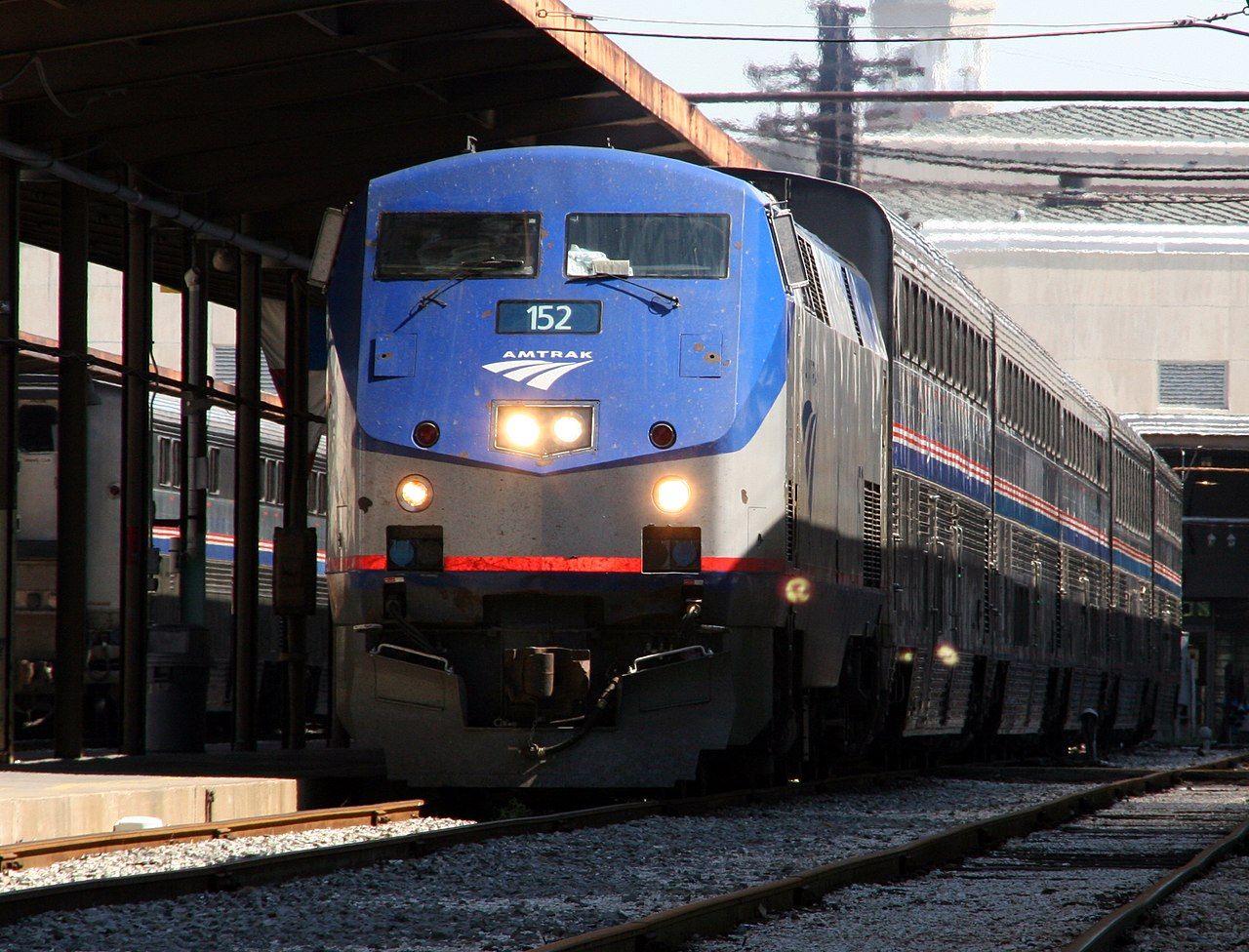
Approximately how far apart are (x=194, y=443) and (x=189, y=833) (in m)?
9.12

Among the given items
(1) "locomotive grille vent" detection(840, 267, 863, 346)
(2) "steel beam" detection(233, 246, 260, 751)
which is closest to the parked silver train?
(2) "steel beam" detection(233, 246, 260, 751)

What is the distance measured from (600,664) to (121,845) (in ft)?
9.65

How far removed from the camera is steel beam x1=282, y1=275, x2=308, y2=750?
19156 millimetres

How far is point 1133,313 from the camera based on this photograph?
48750 millimetres

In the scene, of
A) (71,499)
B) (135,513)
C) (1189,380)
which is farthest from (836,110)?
(71,499)

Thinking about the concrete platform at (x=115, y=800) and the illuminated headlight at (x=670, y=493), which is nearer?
the concrete platform at (x=115, y=800)

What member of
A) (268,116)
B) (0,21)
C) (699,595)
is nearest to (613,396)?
(699,595)

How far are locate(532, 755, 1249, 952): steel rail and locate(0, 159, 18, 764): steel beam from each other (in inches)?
281

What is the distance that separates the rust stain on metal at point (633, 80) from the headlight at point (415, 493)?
4.26 meters

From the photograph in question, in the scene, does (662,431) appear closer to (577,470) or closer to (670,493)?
(670,493)

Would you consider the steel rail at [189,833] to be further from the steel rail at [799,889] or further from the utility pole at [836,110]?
the utility pole at [836,110]

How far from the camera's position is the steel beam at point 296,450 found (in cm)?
1916

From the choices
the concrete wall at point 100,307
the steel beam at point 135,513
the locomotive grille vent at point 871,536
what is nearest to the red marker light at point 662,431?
the locomotive grille vent at point 871,536

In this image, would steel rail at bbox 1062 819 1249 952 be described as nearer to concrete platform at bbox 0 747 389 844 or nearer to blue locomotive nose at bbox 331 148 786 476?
blue locomotive nose at bbox 331 148 786 476
